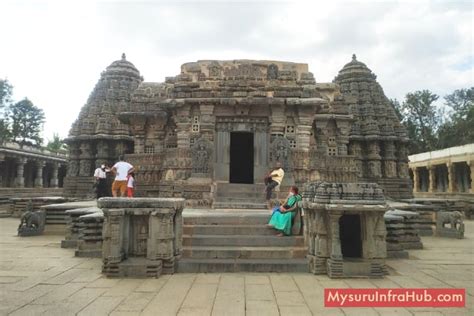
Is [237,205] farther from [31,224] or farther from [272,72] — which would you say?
[31,224]

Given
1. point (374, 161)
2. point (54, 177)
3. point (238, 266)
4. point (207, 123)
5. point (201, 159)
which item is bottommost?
point (238, 266)

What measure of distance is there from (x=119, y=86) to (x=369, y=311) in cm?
2270

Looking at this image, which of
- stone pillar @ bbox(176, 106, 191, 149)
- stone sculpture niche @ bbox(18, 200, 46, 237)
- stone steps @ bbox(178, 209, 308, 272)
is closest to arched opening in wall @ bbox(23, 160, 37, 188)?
stone sculpture niche @ bbox(18, 200, 46, 237)

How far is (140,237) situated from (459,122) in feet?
132

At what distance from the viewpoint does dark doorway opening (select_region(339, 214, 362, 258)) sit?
6812 mm

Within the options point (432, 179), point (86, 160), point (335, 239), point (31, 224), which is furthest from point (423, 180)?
point (31, 224)

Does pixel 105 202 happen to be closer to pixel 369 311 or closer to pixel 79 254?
pixel 79 254

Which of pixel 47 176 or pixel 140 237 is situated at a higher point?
pixel 47 176

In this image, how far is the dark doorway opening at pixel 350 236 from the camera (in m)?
6.81

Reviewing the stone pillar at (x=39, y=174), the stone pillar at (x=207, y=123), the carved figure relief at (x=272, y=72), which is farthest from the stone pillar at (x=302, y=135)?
the stone pillar at (x=39, y=174)

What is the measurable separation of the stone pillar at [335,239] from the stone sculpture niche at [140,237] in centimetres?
280

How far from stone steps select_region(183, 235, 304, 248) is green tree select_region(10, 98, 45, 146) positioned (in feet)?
143

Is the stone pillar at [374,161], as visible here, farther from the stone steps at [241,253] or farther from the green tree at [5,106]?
the green tree at [5,106]

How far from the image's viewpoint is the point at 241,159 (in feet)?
53.7
